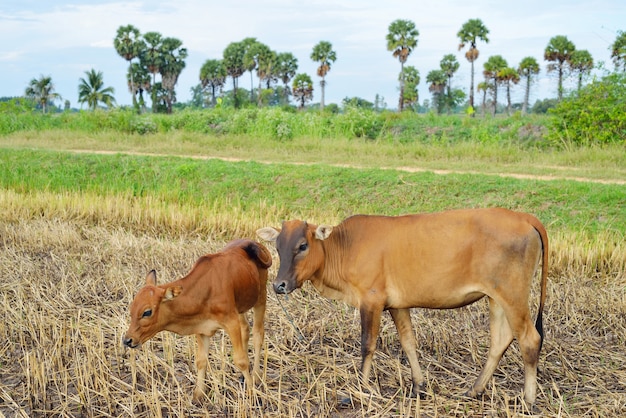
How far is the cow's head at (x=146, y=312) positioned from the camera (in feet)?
15.4

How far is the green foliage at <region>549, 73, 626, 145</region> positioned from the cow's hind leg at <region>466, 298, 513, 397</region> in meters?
14.2

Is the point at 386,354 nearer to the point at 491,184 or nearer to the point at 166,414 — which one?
the point at 166,414

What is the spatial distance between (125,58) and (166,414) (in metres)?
55.1

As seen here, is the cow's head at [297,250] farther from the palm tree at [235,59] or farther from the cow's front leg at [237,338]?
the palm tree at [235,59]

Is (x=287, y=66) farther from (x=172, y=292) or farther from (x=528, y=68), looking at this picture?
(x=172, y=292)

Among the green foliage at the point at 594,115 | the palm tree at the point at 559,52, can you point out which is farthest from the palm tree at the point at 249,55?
the green foliage at the point at 594,115

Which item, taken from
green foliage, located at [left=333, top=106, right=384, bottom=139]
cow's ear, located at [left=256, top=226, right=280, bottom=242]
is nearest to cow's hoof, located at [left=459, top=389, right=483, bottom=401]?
cow's ear, located at [left=256, top=226, right=280, bottom=242]

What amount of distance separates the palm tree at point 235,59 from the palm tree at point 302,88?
4.30 meters

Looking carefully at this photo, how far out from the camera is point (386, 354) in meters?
6.16

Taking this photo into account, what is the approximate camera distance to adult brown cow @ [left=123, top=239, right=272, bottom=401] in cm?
473

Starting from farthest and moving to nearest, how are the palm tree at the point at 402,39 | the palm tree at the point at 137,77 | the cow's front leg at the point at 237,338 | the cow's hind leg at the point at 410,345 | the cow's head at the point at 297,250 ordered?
1. the palm tree at the point at 137,77
2. the palm tree at the point at 402,39
3. the cow's hind leg at the point at 410,345
4. the cow's head at the point at 297,250
5. the cow's front leg at the point at 237,338

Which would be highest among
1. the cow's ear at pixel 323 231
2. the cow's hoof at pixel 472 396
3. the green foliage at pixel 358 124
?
the green foliage at pixel 358 124

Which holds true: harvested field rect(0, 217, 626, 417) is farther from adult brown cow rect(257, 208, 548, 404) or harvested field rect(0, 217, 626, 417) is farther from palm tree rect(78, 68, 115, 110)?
palm tree rect(78, 68, 115, 110)

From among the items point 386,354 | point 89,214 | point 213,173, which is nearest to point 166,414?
point 386,354
